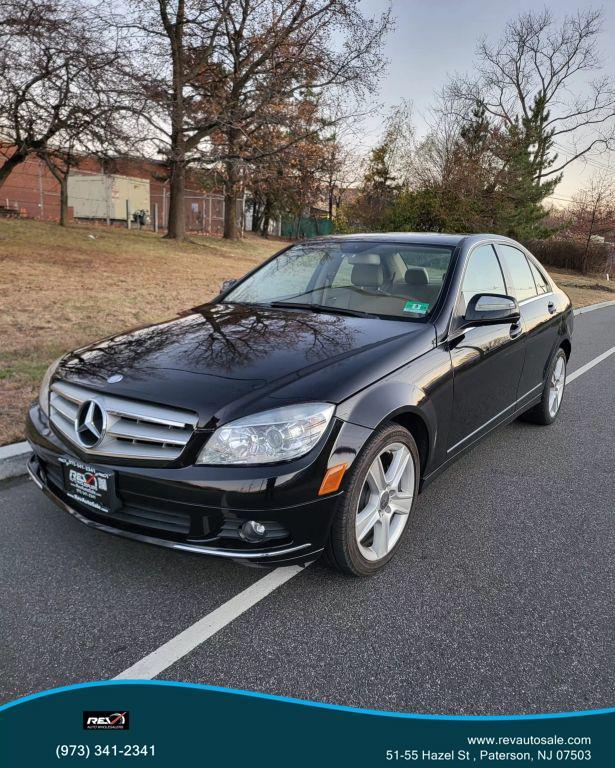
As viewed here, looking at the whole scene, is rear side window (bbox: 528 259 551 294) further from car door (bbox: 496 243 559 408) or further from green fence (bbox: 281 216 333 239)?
green fence (bbox: 281 216 333 239)

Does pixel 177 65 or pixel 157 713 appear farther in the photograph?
pixel 177 65

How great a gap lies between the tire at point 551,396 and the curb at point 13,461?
4.01 m

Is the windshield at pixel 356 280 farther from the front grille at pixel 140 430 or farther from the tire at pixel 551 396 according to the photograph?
the tire at pixel 551 396

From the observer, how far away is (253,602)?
2.71 m

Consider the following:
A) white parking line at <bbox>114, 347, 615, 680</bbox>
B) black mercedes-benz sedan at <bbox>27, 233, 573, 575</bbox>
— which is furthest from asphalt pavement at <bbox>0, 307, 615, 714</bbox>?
black mercedes-benz sedan at <bbox>27, 233, 573, 575</bbox>

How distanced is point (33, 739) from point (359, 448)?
1578 mm

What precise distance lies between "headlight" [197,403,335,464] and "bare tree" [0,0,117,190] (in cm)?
1281

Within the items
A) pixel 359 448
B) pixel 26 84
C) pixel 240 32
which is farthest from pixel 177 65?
pixel 359 448

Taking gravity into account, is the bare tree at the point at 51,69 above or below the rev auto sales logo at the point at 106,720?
above

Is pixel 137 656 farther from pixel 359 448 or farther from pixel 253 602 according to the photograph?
pixel 359 448

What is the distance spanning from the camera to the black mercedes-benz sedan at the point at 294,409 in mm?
2494

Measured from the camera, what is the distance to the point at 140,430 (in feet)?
8.55

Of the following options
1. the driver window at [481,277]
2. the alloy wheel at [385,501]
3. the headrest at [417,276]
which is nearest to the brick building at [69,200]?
the driver window at [481,277]

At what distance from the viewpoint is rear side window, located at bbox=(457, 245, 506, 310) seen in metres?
3.74
